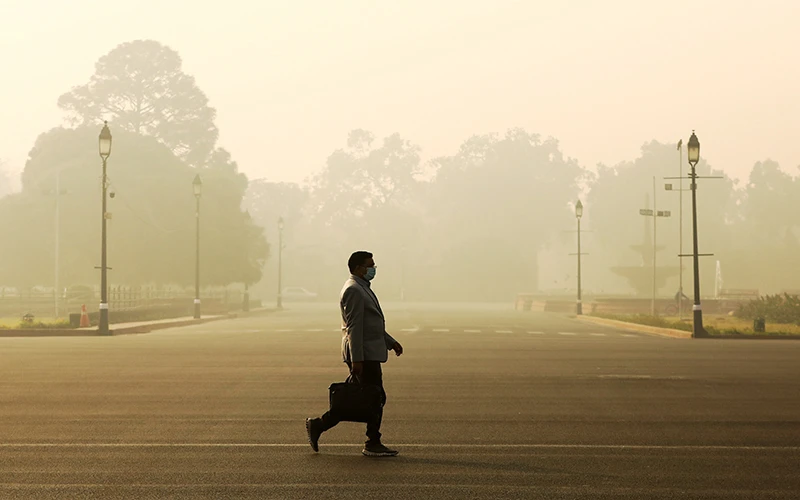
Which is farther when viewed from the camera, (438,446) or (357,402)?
(438,446)

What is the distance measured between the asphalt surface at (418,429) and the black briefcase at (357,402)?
15.4 inches

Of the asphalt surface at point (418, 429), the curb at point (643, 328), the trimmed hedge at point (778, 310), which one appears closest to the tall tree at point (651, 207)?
the curb at point (643, 328)

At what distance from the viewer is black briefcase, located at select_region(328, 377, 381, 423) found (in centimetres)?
1029

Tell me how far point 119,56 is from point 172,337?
74708mm

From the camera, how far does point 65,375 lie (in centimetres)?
1967

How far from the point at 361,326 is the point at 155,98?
97.9 meters

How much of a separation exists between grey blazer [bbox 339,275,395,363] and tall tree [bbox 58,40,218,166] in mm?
94488

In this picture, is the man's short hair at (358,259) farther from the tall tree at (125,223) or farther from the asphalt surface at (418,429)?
the tall tree at (125,223)

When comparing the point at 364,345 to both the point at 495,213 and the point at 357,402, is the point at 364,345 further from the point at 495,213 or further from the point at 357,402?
the point at 495,213

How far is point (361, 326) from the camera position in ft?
33.9

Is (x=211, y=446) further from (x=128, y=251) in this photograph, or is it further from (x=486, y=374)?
(x=128, y=251)

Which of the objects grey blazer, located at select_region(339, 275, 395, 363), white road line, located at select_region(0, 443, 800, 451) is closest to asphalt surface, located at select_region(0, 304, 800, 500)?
white road line, located at select_region(0, 443, 800, 451)

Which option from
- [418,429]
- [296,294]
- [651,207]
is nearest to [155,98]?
[296,294]

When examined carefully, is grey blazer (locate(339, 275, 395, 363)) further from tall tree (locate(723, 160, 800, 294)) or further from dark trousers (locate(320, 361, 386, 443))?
tall tree (locate(723, 160, 800, 294))
